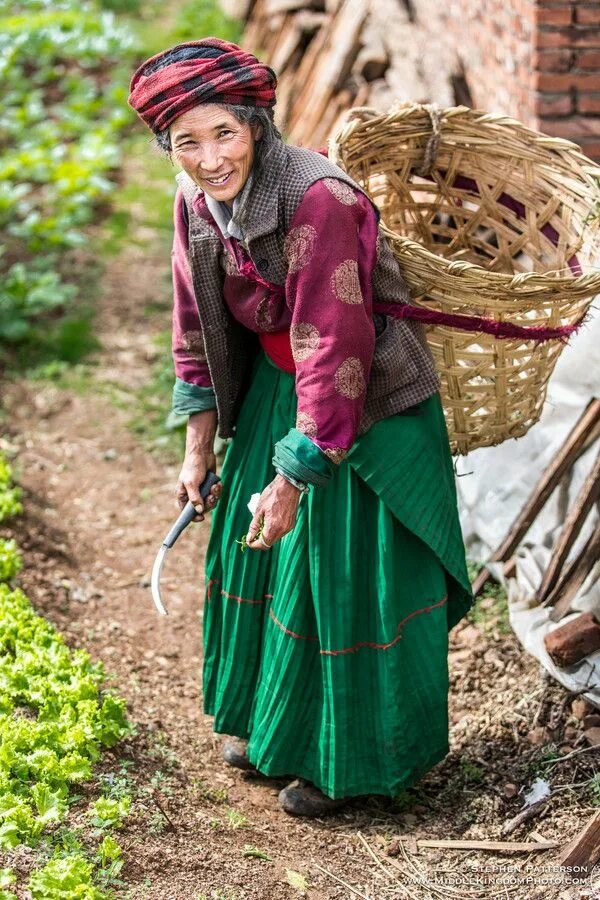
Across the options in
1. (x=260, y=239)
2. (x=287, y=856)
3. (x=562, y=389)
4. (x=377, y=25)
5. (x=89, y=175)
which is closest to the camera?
(x=260, y=239)

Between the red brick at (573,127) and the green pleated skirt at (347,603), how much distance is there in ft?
6.21

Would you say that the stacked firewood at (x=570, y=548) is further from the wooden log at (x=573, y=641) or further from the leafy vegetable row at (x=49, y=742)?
the leafy vegetable row at (x=49, y=742)

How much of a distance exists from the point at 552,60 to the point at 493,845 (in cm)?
278

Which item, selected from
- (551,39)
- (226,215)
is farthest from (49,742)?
(551,39)

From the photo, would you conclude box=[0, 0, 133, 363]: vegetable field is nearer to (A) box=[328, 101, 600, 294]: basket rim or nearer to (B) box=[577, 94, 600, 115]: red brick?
(B) box=[577, 94, 600, 115]: red brick

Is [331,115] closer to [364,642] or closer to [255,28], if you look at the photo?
[255,28]

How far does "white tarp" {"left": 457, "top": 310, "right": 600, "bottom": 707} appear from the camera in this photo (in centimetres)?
334

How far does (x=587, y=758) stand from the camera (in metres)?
3.03

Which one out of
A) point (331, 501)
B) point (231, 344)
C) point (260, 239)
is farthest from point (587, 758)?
point (260, 239)

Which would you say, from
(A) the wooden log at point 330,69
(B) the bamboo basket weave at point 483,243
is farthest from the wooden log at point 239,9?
(B) the bamboo basket weave at point 483,243

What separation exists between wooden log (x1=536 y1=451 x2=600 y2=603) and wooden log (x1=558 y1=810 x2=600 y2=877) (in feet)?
2.96

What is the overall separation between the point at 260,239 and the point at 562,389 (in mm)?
1639

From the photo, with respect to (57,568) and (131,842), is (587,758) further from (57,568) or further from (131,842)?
(57,568)

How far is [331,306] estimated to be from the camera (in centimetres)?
228
